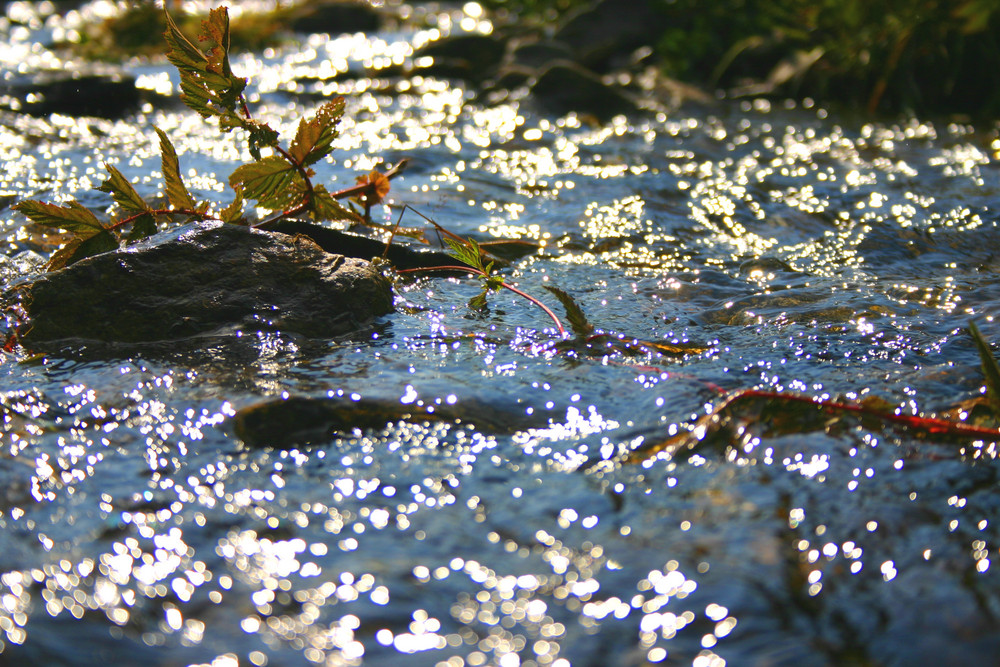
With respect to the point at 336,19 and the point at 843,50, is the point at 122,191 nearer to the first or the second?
Answer: the point at 843,50

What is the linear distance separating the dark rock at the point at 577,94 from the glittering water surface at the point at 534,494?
14.5 ft

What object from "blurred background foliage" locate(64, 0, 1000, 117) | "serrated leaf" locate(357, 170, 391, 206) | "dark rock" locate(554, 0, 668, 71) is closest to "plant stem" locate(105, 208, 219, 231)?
"serrated leaf" locate(357, 170, 391, 206)

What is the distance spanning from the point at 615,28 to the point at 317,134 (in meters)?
8.78

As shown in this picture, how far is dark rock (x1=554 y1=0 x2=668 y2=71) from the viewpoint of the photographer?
34.3ft

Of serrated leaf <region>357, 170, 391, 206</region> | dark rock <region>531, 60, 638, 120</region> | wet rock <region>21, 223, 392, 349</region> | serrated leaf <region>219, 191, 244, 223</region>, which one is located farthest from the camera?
dark rock <region>531, 60, 638, 120</region>

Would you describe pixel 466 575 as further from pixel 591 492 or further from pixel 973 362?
pixel 973 362

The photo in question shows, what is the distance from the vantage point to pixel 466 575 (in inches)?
57.6

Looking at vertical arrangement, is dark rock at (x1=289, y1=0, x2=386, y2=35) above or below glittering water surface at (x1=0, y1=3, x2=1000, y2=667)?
above

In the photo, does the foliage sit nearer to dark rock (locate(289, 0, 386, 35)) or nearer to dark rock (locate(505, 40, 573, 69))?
dark rock (locate(289, 0, 386, 35))

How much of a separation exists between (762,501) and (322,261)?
1.60m

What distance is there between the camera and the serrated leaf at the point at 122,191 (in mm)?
2603

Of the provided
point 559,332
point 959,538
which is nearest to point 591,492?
point 959,538

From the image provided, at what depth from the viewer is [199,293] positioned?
8.20 feet

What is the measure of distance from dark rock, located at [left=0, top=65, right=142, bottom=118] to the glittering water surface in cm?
396
